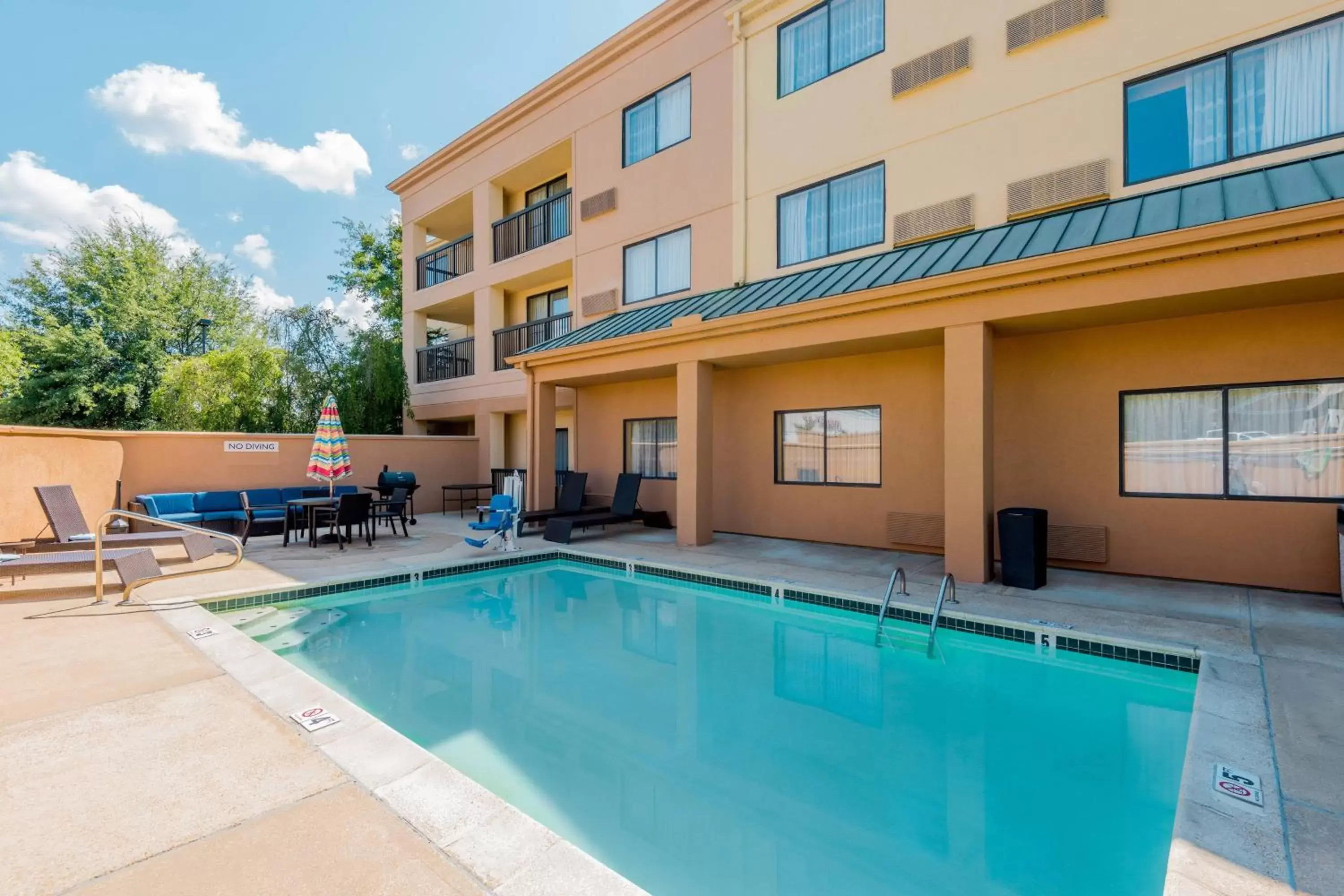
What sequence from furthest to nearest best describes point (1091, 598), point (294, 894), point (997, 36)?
point (997, 36) < point (1091, 598) < point (294, 894)

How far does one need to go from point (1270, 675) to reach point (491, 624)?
704cm

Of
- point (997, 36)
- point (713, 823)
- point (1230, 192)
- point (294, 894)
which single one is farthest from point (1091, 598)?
point (997, 36)

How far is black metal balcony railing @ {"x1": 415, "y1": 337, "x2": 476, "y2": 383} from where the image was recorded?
1867 cm

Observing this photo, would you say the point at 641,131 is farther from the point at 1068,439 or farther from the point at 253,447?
the point at 253,447

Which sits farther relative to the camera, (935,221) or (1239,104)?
(935,221)

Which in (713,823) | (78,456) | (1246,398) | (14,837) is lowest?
(713,823)

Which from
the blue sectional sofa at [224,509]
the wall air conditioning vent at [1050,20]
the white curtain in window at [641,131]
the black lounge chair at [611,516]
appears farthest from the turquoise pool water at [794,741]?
the white curtain in window at [641,131]

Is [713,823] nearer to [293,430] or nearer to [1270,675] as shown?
[1270,675]

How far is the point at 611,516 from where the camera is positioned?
476 inches

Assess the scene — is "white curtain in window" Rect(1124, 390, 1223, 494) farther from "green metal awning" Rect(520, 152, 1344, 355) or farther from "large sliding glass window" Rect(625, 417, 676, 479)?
"large sliding glass window" Rect(625, 417, 676, 479)

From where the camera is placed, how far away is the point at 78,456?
10.7m

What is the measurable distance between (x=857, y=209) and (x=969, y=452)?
5.21 m

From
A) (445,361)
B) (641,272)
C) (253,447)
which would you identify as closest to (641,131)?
(641,272)

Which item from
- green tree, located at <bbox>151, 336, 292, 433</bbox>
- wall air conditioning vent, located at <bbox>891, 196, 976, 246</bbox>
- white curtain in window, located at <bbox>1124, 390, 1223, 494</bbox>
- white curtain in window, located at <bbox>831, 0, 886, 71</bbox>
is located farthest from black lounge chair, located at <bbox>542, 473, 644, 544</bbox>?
green tree, located at <bbox>151, 336, 292, 433</bbox>
